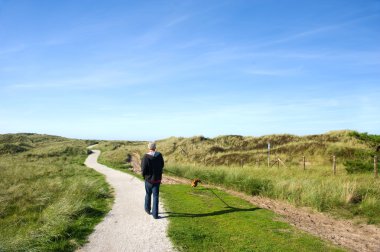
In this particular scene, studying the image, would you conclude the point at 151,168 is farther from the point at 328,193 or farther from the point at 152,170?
the point at 328,193

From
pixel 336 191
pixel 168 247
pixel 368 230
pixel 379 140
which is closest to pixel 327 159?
pixel 379 140

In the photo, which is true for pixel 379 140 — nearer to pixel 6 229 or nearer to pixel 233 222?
pixel 233 222

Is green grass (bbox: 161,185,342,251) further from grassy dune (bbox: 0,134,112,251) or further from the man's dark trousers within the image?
grassy dune (bbox: 0,134,112,251)

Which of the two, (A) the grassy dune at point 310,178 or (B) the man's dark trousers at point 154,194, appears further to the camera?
(A) the grassy dune at point 310,178

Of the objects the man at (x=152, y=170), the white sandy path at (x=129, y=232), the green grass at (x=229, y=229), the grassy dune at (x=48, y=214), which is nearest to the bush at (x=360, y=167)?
the green grass at (x=229, y=229)

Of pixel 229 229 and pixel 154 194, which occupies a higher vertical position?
pixel 154 194

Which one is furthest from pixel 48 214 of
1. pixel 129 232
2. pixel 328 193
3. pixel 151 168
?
pixel 328 193

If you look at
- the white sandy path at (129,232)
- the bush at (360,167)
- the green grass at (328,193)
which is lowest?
the white sandy path at (129,232)

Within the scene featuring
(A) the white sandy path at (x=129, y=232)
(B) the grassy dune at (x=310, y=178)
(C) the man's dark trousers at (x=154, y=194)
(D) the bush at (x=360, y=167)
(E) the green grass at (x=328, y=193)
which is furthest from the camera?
(D) the bush at (x=360, y=167)

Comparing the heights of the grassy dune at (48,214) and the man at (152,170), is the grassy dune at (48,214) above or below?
below

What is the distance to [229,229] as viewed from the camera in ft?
31.3

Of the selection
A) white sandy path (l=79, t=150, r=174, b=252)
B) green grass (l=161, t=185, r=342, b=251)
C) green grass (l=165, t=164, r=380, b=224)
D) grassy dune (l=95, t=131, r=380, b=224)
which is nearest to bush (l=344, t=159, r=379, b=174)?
grassy dune (l=95, t=131, r=380, b=224)

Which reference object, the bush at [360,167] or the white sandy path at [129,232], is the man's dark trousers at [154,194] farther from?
the bush at [360,167]

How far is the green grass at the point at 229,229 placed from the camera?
8102 millimetres
